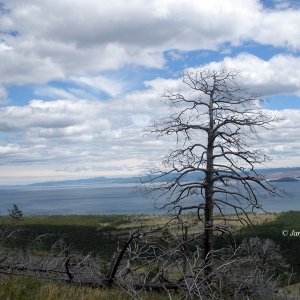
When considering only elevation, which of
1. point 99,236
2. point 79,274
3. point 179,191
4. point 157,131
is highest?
point 157,131

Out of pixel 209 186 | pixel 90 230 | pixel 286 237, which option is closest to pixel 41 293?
pixel 209 186

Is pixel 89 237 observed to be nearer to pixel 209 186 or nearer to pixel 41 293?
pixel 209 186

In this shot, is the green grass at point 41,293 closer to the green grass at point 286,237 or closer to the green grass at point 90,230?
the green grass at point 286,237

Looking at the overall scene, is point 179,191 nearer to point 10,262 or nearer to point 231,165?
point 231,165

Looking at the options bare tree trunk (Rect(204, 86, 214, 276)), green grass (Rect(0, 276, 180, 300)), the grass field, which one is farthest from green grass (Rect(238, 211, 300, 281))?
green grass (Rect(0, 276, 180, 300))

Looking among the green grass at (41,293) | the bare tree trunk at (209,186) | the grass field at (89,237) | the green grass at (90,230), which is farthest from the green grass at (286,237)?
the green grass at (41,293)

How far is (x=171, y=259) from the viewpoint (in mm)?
7914

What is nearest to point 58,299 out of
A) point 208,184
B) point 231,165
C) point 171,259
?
point 171,259

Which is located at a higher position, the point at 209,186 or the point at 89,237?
the point at 209,186

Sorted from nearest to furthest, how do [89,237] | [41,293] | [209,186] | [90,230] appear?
1. [41,293]
2. [209,186]
3. [89,237]
4. [90,230]

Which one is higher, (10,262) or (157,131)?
(157,131)

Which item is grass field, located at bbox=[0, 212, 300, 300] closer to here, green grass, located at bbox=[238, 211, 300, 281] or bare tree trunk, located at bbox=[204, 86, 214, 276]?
green grass, located at bbox=[238, 211, 300, 281]

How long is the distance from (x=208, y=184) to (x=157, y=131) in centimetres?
214

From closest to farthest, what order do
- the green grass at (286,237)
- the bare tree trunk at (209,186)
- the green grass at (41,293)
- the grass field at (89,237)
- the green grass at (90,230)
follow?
the green grass at (41,293) → the grass field at (89,237) → the bare tree trunk at (209,186) → the green grass at (286,237) → the green grass at (90,230)
